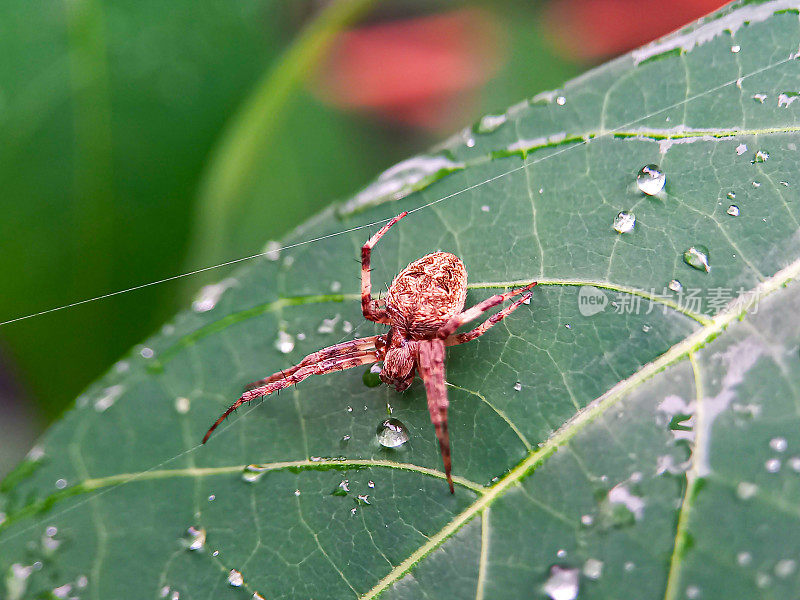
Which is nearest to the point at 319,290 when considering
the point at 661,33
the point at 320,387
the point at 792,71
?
the point at 320,387

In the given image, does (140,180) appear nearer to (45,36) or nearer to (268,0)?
(45,36)

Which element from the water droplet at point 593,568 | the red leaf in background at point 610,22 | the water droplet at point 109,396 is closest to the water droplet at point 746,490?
the water droplet at point 593,568

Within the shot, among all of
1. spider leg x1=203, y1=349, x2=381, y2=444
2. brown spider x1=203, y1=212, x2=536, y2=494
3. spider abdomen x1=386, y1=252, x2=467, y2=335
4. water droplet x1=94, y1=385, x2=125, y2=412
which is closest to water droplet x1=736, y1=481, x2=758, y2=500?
brown spider x1=203, y1=212, x2=536, y2=494

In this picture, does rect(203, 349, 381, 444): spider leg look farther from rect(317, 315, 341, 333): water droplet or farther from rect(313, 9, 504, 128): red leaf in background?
rect(313, 9, 504, 128): red leaf in background

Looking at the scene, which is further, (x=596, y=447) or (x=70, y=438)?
(x=70, y=438)

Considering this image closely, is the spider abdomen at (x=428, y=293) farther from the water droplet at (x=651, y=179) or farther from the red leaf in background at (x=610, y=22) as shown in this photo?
the red leaf in background at (x=610, y=22)

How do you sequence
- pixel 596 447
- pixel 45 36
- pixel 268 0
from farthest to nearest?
pixel 268 0, pixel 45 36, pixel 596 447

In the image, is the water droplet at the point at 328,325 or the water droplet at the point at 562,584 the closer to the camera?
the water droplet at the point at 562,584
